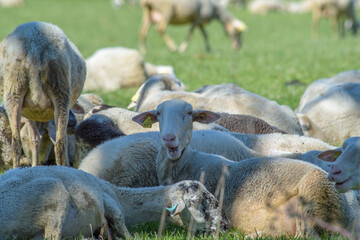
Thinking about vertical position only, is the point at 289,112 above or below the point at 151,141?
below

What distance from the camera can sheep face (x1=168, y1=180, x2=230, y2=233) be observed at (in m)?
3.86

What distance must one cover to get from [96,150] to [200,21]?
52.0 feet

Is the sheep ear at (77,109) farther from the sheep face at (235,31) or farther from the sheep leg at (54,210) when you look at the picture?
the sheep face at (235,31)

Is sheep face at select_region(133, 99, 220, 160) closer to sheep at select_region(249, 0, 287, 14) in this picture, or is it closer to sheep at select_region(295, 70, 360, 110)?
sheep at select_region(295, 70, 360, 110)

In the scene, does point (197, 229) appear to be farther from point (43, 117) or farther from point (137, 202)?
point (43, 117)

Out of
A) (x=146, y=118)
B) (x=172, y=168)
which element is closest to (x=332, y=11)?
(x=146, y=118)

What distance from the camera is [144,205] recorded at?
13.4 feet

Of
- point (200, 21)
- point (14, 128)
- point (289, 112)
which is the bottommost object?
point (200, 21)

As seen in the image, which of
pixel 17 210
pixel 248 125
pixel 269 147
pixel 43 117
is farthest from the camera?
pixel 248 125

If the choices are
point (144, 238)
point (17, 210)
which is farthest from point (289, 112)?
point (17, 210)

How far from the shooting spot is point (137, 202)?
13.5 ft

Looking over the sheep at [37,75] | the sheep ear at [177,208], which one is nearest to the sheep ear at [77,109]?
the sheep at [37,75]

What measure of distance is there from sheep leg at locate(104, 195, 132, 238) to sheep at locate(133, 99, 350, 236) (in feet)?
2.48

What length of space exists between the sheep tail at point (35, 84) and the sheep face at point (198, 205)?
1672mm
